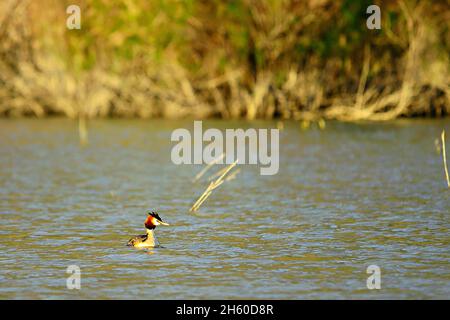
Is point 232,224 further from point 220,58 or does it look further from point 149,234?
point 220,58

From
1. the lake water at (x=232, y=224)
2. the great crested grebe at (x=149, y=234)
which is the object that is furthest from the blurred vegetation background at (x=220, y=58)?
the great crested grebe at (x=149, y=234)

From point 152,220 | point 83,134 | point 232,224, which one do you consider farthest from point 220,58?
point 152,220

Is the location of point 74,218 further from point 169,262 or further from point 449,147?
point 449,147

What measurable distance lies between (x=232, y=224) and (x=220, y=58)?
16.0 m

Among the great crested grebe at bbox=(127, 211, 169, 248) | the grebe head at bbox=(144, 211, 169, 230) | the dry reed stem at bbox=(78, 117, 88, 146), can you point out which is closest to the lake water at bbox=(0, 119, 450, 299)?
the great crested grebe at bbox=(127, 211, 169, 248)

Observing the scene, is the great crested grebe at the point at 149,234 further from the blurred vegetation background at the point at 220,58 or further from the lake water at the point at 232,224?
the blurred vegetation background at the point at 220,58

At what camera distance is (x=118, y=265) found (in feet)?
30.6

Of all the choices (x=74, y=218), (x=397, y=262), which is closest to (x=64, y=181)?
(x=74, y=218)

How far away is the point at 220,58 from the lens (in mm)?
27281

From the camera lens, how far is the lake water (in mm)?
8602

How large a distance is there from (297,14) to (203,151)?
313 inches

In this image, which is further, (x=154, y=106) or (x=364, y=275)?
(x=154, y=106)

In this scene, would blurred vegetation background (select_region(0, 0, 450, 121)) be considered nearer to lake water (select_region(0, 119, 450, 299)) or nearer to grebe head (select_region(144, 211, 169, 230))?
lake water (select_region(0, 119, 450, 299))

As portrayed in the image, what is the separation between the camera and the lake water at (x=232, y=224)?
860 centimetres
